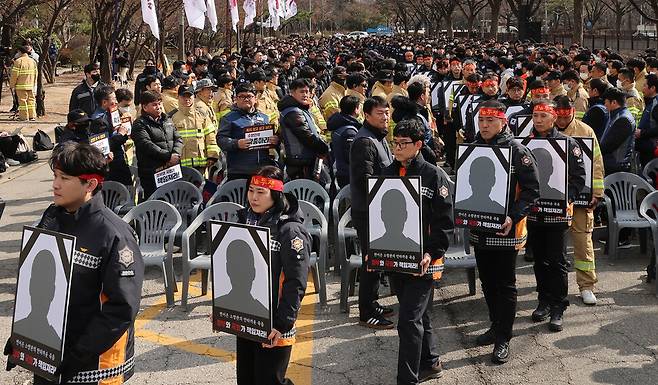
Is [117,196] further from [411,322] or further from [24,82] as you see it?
[24,82]

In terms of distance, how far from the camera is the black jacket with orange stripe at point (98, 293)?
3297mm

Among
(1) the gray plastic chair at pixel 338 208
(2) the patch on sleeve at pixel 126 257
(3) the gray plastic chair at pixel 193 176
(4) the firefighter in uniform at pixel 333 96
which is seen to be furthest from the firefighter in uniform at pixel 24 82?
(2) the patch on sleeve at pixel 126 257

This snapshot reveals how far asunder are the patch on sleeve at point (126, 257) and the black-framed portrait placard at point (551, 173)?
138 inches

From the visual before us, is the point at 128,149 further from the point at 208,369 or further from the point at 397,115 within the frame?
the point at 208,369

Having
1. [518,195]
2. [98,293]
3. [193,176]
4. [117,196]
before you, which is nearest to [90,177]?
[98,293]

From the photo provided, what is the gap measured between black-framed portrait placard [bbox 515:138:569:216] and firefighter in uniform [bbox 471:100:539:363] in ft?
1.67

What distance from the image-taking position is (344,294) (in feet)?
21.7

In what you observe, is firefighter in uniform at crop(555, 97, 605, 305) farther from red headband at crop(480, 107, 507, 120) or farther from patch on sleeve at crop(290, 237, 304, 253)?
patch on sleeve at crop(290, 237, 304, 253)

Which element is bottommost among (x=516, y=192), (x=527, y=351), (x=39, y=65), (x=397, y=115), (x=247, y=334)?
(x=527, y=351)

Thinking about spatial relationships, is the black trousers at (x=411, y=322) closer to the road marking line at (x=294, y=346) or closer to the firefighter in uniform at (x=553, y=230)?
the road marking line at (x=294, y=346)

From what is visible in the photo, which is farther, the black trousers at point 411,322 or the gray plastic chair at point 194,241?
the gray plastic chair at point 194,241

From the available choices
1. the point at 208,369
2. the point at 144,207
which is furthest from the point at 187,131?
the point at 208,369

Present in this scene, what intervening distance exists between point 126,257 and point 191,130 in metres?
5.65

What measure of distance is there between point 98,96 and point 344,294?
13.5 ft
